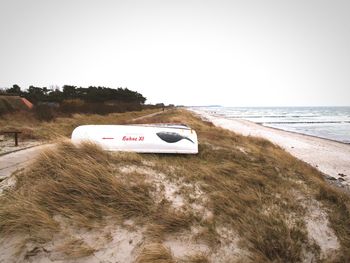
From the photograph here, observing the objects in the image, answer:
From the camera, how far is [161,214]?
349cm

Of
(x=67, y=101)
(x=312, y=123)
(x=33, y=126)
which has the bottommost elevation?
(x=312, y=123)

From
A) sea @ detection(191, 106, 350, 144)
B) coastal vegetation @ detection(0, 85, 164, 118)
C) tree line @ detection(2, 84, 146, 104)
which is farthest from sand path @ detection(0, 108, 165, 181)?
tree line @ detection(2, 84, 146, 104)

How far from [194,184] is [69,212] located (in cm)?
228

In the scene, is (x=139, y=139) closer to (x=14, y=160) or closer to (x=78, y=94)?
(x=14, y=160)

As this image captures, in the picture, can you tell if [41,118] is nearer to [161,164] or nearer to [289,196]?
[161,164]

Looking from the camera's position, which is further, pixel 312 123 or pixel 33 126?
pixel 312 123

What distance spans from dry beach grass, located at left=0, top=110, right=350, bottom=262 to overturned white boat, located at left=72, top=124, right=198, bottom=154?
0.94 metres

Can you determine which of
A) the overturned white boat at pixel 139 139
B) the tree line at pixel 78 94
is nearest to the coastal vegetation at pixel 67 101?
the tree line at pixel 78 94

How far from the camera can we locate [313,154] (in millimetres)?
11922

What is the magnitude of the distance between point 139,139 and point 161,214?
3.13 meters

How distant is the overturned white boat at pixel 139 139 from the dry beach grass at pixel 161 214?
37.1 inches

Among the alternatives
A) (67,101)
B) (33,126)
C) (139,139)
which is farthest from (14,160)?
(67,101)

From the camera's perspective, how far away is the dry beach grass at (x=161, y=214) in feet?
9.74

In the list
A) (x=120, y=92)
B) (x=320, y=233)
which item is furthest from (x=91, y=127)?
(x=120, y=92)
